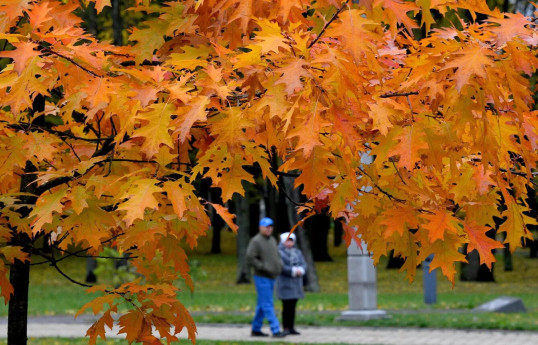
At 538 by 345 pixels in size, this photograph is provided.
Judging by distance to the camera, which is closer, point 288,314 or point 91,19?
point 288,314

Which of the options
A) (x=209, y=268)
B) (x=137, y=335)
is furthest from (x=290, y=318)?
(x=209, y=268)

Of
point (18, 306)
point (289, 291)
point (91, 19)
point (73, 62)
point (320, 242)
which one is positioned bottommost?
point (18, 306)

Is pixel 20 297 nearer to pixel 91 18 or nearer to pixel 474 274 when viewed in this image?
pixel 91 18

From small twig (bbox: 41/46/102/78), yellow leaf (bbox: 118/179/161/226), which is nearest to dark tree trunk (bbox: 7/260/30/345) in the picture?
small twig (bbox: 41/46/102/78)

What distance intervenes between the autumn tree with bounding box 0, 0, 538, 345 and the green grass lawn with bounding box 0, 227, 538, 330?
136 inches

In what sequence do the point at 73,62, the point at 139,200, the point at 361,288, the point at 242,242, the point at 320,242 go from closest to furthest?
1. the point at 139,200
2. the point at 73,62
3. the point at 361,288
4. the point at 242,242
5. the point at 320,242

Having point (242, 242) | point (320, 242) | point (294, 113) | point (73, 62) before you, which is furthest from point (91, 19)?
point (294, 113)

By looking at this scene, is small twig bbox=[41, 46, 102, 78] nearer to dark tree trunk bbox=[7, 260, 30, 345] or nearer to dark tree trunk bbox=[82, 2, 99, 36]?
dark tree trunk bbox=[7, 260, 30, 345]

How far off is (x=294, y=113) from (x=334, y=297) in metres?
21.1

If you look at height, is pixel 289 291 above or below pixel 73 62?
below

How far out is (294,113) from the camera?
3.48 meters

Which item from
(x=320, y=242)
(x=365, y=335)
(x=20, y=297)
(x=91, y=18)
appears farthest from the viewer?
(x=320, y=242)

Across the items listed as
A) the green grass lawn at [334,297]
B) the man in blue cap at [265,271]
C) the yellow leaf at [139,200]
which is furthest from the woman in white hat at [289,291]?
the yellow leaf at [139,200]

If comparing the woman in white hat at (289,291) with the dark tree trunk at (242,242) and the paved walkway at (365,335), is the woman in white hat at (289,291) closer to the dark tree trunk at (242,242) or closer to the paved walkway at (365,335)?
the paved walkway at (365,335)
